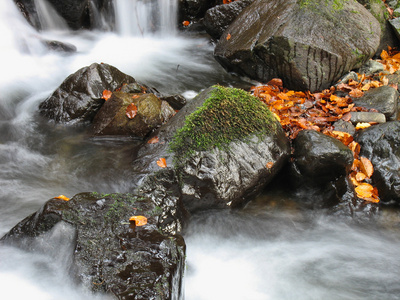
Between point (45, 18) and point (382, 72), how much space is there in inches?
286

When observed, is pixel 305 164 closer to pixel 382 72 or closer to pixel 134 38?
pixel 382 72

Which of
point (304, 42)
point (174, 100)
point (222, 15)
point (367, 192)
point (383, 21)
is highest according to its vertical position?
point (304, 42)

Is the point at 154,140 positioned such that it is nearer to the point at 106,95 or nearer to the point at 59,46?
the point at 106,95

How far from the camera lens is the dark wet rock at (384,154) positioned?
13.5 feet

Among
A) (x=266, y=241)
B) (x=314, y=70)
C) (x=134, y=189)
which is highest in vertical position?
(x=314, y=70)

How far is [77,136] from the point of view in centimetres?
481

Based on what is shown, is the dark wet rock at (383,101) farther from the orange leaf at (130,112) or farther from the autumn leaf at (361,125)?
the orange leaf at (130,112)

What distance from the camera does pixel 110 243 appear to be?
100 inches

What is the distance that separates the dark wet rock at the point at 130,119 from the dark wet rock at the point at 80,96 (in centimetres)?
34

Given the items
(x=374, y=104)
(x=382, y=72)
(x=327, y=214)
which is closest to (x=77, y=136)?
(x=327, y=214)

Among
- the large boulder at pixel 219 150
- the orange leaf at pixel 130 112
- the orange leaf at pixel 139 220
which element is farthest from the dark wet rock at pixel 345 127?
the orange leaf at pixel 139 220

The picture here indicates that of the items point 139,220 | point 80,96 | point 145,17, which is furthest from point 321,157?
point 145,17

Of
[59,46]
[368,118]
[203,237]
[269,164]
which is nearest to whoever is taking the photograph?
[203,237]

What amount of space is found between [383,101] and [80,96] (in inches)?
179
